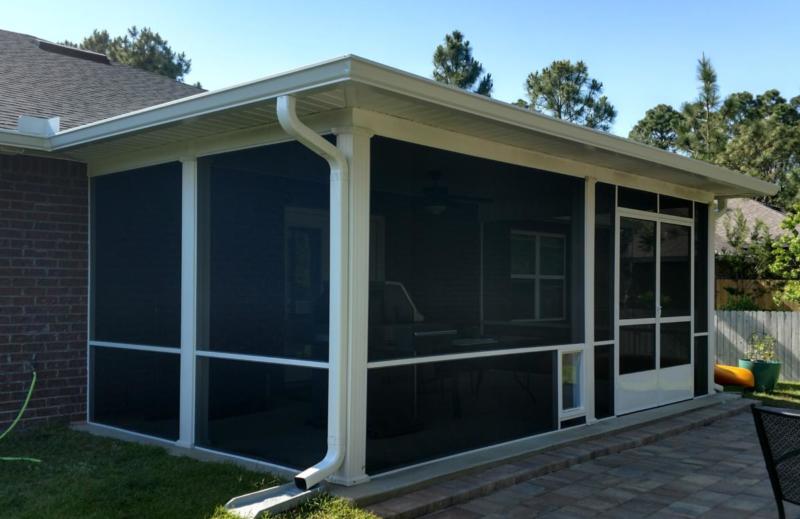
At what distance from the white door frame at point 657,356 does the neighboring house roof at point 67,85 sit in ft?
17.0

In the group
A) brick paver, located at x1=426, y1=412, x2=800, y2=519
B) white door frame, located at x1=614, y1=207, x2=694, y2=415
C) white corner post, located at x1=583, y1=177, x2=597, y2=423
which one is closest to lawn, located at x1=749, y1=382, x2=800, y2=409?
white door frame, located at x1=614, y1=207, x2=694, y2=415

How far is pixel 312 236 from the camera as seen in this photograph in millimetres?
7383

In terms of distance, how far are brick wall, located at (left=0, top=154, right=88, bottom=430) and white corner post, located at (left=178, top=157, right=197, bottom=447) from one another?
1423 millimetres

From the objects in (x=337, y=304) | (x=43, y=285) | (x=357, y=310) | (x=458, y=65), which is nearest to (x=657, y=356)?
(x=357, y=310)

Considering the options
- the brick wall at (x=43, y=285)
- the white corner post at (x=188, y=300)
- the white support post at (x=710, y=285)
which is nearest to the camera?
the white corner post at (x=188, y=300)

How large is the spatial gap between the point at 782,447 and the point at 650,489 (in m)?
1.56

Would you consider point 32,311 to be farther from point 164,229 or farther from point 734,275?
point 734,275

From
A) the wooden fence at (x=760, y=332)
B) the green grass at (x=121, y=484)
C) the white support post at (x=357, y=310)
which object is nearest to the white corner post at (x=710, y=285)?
the wooden fence at (x=760, y=332)

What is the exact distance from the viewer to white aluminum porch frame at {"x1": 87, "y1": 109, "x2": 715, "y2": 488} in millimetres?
4441

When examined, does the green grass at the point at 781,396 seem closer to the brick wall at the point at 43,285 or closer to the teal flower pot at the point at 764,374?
the teal flower pot at the point at 764,374

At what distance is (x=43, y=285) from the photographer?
6.08 meters

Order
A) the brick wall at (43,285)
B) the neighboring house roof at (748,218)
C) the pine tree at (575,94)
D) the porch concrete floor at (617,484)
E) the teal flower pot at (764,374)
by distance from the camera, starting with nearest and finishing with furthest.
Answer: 1. the porch concrete floor at (617,484)
2. the brick wall at (43,285)
3. the teal flower pot at (764,374)
4. the neighboring house roof at (748,218)
5. the pine tree at (575,94)

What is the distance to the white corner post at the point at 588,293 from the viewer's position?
254 inches

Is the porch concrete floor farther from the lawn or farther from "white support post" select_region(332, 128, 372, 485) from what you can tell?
the lawn
